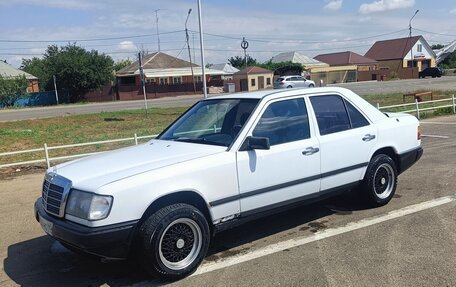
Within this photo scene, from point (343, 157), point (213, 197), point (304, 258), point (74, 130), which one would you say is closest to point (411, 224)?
point (343, 157)

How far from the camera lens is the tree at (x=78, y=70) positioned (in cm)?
5091

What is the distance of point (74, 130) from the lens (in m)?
19.8

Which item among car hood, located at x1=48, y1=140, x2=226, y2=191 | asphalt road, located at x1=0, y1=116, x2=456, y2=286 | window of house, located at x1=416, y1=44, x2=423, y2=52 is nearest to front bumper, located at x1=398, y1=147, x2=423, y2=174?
asphalt road, located at x1=0, y1=116, x2=456, y2=286

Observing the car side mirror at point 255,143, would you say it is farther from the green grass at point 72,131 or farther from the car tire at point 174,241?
the green grass at point 72,131

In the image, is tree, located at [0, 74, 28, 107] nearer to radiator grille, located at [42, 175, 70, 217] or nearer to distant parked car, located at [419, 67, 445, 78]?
radiator grille, located at [42, 175, 70, 217]

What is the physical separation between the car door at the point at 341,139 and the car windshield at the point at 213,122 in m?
0.94

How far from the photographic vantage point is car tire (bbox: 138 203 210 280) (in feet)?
13.0

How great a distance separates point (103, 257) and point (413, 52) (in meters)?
91.1

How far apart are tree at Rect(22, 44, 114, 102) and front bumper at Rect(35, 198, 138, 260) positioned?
1958 inches

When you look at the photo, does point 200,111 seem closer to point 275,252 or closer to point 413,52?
point 275,252

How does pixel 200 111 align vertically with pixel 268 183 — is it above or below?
above

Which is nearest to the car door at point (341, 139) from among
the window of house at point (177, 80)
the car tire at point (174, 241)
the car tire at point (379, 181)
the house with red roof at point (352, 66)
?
the car tire at point (379, 181)

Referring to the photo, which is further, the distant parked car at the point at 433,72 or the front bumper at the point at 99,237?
the distant parked car at the point at 433,72

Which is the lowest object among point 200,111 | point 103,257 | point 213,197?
point 103,257
